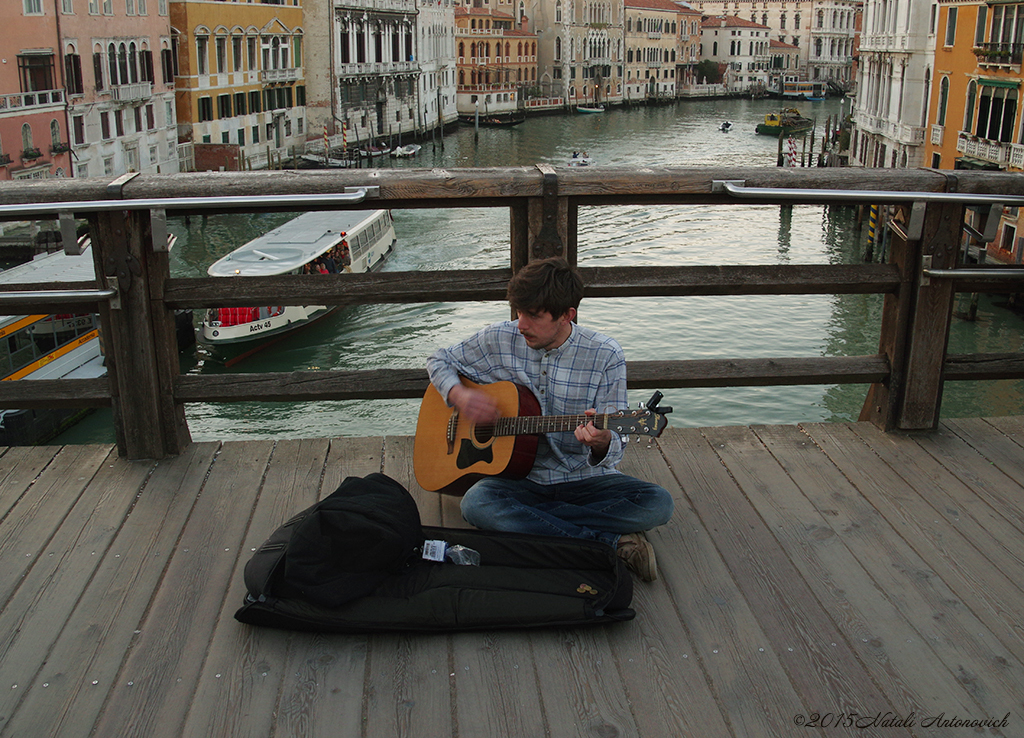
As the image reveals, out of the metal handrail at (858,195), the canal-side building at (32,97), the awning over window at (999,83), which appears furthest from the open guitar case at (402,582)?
the canal-side building at (32,97)

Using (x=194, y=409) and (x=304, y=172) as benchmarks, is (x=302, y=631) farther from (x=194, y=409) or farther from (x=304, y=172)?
(x=194, y=409)

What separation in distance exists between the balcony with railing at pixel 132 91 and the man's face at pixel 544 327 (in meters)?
26.3

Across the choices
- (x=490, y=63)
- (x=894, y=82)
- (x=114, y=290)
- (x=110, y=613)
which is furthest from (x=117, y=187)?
(x=490, y=63)

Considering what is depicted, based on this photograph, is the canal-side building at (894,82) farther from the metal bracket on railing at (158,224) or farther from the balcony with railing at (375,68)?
the metal bracket on railing at (158,224)

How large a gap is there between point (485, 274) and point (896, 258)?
131 centimetres

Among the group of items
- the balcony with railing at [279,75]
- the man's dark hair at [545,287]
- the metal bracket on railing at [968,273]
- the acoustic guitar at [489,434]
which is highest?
the balcony with railing at [279,75]

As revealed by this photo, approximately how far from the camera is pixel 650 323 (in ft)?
60.1

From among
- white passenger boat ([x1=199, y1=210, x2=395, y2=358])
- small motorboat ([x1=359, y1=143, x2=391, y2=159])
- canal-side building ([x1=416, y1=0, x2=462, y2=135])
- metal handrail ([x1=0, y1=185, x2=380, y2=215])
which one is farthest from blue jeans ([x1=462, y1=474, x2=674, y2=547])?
canal-side building ([x1=416, y1=0, x2=462, y2=135])

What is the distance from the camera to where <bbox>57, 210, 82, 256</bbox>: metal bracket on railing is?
103 inches

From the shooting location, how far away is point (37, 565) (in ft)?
8.00

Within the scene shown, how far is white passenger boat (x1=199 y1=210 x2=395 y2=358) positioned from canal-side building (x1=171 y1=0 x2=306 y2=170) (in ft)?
37.7

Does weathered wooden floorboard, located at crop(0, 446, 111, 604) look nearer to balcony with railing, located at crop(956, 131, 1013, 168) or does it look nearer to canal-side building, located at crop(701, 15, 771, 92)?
balcony with railing, located at crop(956, 131, 1013, 168)

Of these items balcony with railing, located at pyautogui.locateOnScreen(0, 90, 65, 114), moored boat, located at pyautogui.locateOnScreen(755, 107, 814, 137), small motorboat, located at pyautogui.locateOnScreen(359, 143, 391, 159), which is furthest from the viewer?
moored boat, located at pyautogui.locateOnScreen(755, 107, 814, 137)

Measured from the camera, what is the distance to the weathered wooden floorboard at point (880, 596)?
77.0 inches
